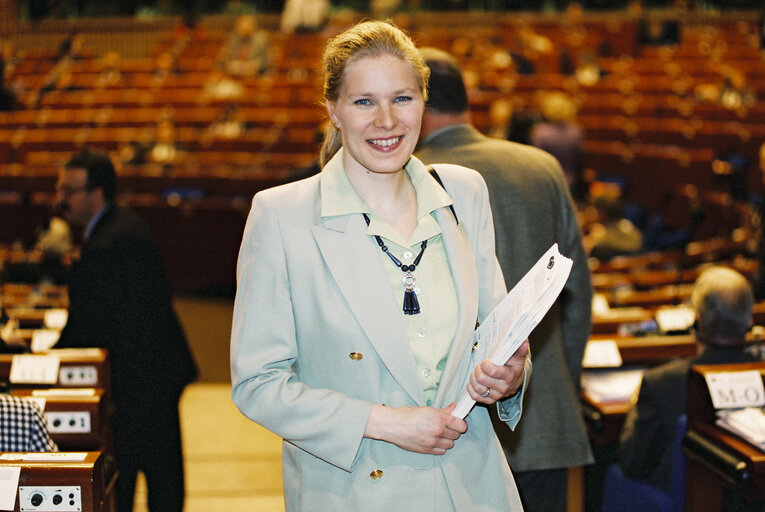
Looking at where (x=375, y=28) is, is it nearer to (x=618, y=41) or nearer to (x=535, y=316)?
(x=535, y=316)

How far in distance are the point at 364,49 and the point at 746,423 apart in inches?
54.7

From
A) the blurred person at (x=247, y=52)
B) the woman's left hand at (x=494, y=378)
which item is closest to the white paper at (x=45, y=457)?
the woman's left hand at (x=494, y=378)

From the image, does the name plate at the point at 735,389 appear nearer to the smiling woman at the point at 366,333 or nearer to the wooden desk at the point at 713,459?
the wooden desk at the point at 713,459

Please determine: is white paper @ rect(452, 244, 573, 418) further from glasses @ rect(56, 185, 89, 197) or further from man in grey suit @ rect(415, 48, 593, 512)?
glasses @ rect(56, 185, 89, 197)

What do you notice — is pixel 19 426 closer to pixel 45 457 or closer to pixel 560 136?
pixel 45 457

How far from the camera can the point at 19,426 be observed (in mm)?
2045

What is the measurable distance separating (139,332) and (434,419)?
1.92 metres

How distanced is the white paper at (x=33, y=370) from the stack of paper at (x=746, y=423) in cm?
182

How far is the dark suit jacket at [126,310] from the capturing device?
118 inches

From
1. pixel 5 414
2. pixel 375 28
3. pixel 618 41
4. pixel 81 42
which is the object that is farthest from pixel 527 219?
pixel 81 42

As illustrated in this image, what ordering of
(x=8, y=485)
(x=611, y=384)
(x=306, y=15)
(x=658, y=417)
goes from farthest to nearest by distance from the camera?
(x=306, y=15) < (x=611, y=384) < (x=658, y=417) < (x=8, y=485)

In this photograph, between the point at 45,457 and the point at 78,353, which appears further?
the point at 78,353

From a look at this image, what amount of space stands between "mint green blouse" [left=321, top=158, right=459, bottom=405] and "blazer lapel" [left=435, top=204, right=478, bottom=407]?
0.02 metres

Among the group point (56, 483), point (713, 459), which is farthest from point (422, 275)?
point (713, 459)
